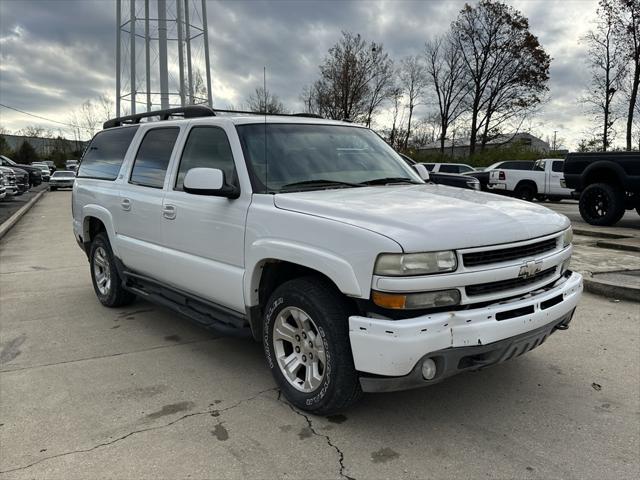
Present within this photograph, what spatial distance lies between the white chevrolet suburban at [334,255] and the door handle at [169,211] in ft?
0.06

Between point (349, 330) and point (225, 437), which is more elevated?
point (349, 330)

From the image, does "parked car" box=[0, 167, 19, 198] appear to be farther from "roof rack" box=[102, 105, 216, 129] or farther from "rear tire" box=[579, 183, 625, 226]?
"rear tire" box=[579, 183, 625, 226]

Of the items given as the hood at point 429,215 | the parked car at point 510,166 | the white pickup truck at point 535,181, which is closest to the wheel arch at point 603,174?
the white pickup truck at point 535,181

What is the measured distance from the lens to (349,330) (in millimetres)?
2828

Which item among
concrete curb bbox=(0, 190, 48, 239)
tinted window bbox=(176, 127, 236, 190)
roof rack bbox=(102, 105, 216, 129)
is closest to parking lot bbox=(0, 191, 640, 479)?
tinted window bbox=(176, 127, 236, 190)

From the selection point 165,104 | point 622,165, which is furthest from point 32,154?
point 622,165

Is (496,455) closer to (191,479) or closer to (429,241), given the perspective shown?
(429,241)

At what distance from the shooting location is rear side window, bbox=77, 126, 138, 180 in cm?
535

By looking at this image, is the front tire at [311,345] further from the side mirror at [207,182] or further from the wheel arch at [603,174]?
the wheel arch at [603,174]

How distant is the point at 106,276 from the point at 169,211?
1993 millimetres

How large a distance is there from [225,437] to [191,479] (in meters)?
0.41

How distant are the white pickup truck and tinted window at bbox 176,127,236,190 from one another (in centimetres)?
1724

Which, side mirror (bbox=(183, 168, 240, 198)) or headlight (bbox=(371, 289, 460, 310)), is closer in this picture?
headlight (bbox=(371, 289, 460, 310))

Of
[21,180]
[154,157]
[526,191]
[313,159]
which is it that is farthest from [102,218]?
[21,180]
